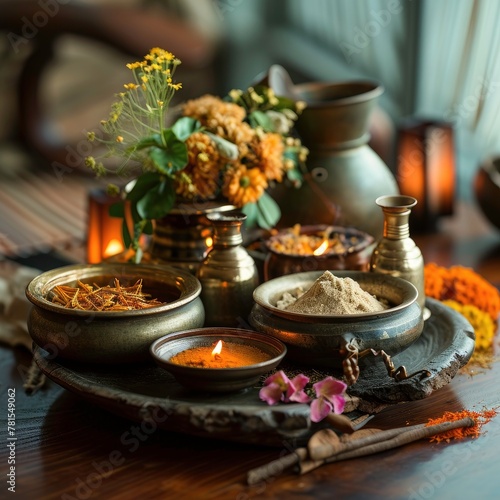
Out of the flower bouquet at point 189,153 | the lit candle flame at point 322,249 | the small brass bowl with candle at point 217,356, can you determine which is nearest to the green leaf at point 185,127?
the flower bouquet at point 189,153

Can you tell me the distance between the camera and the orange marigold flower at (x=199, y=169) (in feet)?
5.26

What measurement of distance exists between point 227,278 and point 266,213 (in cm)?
34

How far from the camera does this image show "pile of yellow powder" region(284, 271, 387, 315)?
52.7 inches

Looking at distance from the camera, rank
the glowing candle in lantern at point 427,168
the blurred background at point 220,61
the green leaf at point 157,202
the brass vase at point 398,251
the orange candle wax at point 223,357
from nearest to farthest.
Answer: the orange candle wax at point 223,357 → the brass vase at point 398,251 → the green leaf at point 157,202 → the glowing candle in lantern at point 427,168 → the blurred background at point 220,61

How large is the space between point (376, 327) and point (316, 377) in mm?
118

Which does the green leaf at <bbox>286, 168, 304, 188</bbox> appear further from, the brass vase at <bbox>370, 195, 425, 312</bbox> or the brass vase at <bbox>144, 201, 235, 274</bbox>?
the brass vase at <bbox>370, 195, 425, 312</bbox>

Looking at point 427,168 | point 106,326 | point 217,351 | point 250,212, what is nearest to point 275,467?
point 217,351

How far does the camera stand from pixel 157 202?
160 cm

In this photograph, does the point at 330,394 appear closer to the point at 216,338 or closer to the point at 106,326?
the point at 216,338

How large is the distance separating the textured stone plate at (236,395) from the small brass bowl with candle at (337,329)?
46 millimetres

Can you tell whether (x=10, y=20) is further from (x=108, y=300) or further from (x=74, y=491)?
(x=74, y=491)

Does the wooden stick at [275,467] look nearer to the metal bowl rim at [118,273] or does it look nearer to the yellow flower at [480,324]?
the metal bowl rim at [118,273]

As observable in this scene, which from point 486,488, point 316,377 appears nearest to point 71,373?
point 316,377

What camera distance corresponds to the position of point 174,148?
159 centimetres
